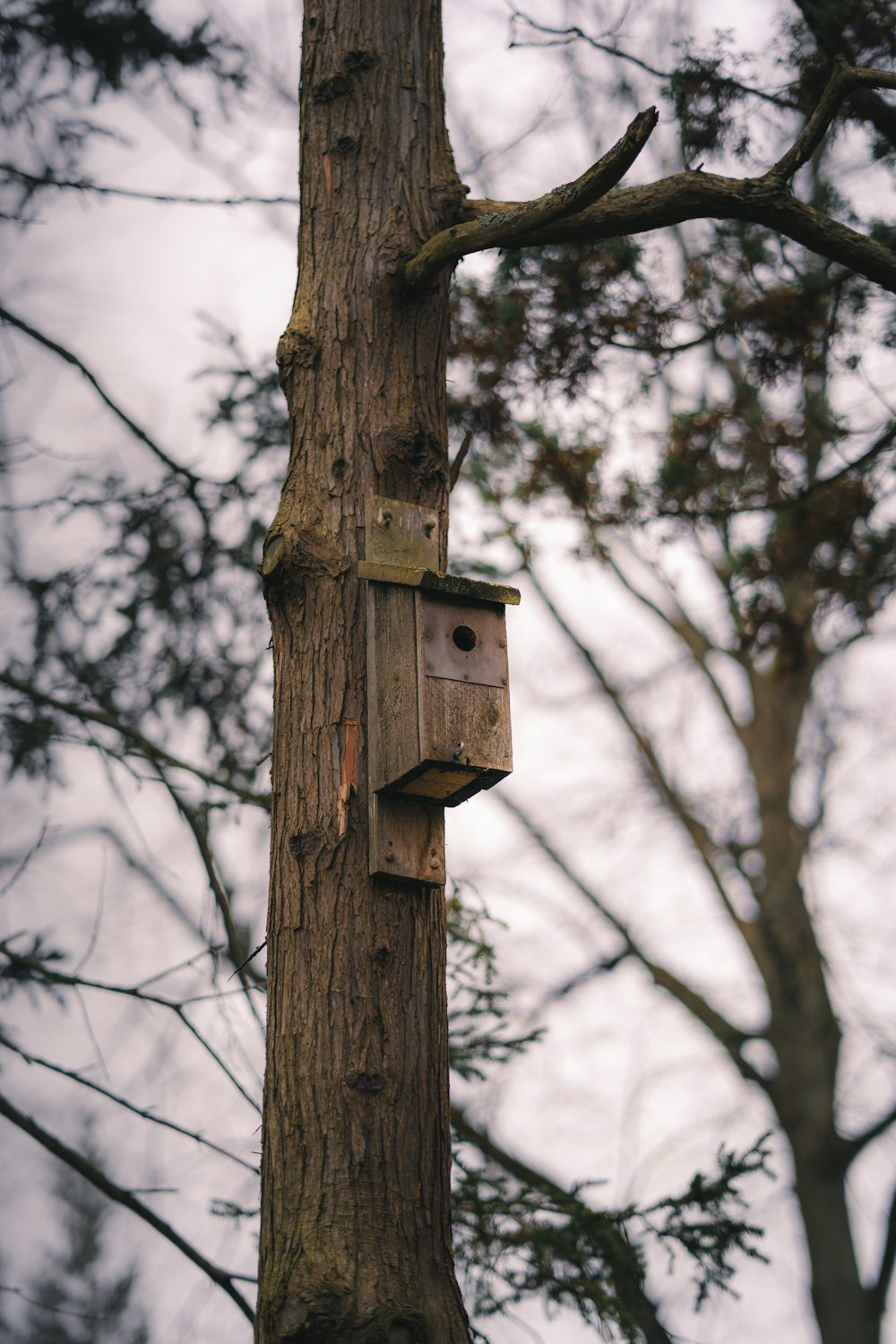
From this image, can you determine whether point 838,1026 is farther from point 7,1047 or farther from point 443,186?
point 443,186

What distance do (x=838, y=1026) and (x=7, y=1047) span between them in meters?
7.08

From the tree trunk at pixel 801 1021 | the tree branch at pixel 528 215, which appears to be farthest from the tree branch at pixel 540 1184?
the tree branch at pixel 528 215

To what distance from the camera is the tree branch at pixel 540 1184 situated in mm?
4695

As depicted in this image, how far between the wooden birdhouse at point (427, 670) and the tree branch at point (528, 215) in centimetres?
63

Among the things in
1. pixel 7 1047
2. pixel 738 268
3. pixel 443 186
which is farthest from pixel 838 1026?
pixel 443 186

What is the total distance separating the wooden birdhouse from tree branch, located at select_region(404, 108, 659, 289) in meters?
0.63

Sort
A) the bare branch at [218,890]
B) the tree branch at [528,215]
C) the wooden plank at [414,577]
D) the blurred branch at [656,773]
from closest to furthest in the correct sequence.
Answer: the tree branch at [528,215]
the wooden plank at [414,577]
the bare branch at [218,890]
the blurred branch at [656,773]

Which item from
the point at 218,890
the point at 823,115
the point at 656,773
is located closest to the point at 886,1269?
the point at 656,773

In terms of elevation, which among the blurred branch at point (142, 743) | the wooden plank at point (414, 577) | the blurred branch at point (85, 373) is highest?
the blurred branch at point (85, 373)

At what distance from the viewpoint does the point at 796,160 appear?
326 centimetres

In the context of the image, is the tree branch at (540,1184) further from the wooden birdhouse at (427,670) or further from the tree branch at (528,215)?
the tree branch at (528,215)

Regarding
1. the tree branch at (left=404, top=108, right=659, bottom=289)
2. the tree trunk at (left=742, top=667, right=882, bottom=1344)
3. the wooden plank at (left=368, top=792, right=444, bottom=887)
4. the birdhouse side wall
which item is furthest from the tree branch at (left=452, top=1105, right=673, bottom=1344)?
the tree branch at (left=404, top=108, right=659, bottom=289)

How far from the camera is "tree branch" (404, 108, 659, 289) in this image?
2748mm

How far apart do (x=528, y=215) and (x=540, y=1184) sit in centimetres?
524
